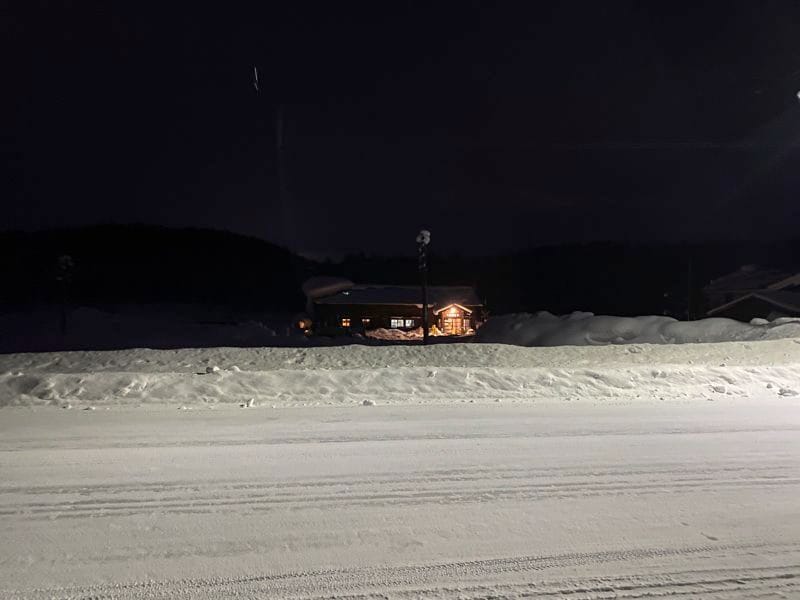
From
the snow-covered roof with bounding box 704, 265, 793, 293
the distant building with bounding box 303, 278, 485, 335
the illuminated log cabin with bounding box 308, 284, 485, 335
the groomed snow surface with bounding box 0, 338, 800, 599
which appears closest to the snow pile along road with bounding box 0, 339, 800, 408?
the groomed snow surface with bounding box 0, 338, 800, 599

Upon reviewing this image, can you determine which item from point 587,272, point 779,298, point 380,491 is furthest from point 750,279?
point 380,491

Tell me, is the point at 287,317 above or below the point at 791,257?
below

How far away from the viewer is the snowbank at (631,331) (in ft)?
79.1

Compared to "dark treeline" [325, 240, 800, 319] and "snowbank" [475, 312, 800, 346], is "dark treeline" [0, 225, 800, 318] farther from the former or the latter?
"snowbank" [475, 312, 800, 346]

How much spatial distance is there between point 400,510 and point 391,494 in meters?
0.39

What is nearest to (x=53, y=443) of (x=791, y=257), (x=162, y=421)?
(x=162, y=421)

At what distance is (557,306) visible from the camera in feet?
214

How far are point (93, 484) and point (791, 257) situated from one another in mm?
77267

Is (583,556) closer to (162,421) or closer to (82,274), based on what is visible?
(162,421)

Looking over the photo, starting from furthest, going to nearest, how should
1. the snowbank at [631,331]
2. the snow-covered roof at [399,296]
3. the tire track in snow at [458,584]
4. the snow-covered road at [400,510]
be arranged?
the snow-covered roof at [399,296] < the snowbank at [631,331] < the snow-covered road at [400,510] < the tire track in snow at [458,584]

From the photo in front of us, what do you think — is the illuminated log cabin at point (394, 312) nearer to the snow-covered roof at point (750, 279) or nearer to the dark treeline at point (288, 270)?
the dark treeline at point (288, 270)

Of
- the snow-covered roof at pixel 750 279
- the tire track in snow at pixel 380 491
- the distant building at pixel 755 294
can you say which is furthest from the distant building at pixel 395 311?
the tire track in snow at pixel 380 491

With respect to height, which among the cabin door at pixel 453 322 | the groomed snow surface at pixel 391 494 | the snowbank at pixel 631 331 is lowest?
the cabin door at pixel 453 322

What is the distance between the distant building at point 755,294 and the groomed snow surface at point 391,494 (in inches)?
1347
